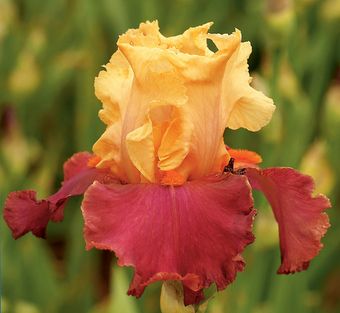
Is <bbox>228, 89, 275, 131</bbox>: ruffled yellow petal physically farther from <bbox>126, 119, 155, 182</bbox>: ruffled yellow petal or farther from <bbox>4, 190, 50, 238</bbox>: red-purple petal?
<bbox>4, 190, 50, 238</bbox>: red-purple petal

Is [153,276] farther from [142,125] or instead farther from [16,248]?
[16,248]

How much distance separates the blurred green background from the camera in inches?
62.1

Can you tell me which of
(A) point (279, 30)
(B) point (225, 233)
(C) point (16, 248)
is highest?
(B) point (225, 233)

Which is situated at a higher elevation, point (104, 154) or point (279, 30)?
point (104, 154)

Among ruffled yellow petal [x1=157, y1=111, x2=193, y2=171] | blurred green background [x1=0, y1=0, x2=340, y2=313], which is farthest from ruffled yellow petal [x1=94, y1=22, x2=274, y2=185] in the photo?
blurred green background [x1=0, y1=0, x2=340, y2=313]

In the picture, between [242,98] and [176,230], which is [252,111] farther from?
[176,230]

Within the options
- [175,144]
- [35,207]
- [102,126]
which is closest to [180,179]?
[175,144]

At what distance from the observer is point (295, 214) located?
819 millimetres

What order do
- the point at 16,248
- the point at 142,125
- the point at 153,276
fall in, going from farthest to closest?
the point at 16,248 → the point at 142,125 → the point at 153,276

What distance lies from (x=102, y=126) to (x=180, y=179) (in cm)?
133

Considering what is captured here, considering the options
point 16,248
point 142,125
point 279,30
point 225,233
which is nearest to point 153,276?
point 225,233

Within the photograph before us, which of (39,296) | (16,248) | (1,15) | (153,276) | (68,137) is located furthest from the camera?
(68,137)

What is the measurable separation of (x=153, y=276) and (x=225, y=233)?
0.08 m

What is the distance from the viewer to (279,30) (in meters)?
1.57
